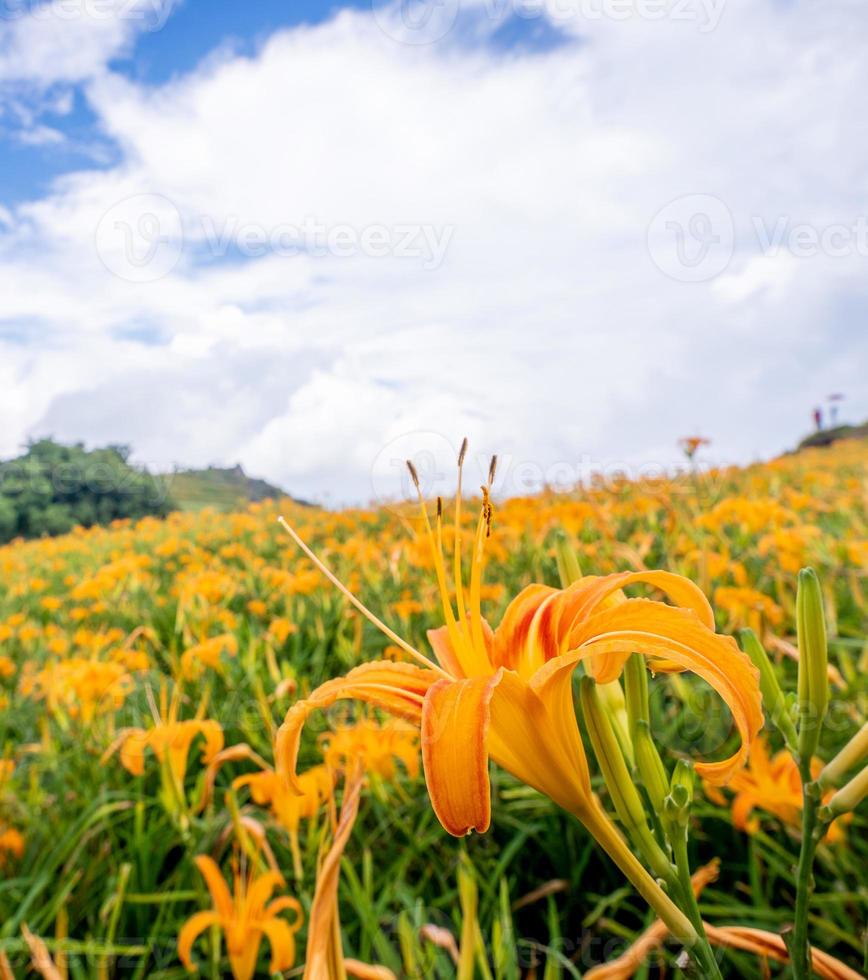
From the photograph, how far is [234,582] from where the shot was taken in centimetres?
305

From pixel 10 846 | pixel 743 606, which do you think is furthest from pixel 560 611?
pixel 10 846

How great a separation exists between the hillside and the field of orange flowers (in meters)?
5.45

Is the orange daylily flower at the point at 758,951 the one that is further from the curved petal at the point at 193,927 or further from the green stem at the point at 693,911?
the curved petal at the point at 193,927

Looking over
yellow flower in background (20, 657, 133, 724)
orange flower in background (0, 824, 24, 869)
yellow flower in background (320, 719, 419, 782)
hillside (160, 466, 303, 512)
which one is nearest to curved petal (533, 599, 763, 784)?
yellow flower in background (320, 719, 419, 782)

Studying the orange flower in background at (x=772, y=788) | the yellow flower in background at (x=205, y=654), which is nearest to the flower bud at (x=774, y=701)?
the orange flower in background at (x=772, y=788)

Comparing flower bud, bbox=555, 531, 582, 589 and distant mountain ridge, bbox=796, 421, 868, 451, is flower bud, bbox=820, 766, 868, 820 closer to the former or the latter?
flower bud, bbox=555, 531, 582, 589

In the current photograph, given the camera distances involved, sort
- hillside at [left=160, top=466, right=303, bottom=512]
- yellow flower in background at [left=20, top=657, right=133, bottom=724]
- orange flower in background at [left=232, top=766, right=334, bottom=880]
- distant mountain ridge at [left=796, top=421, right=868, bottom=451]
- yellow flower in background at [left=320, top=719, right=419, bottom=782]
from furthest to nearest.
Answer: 1. distant mountain ridge at [left=796, top=421, right=868, bottom=451]
2. hillside at [left=160, top=466, right=303, bottom=512]
3. yellow flower in background at [left=20, top=657, right=133, bottom=724]
4. yellow flower in background at [left=320, top=719, right=419, bottom=782]
5. orange flower in background at [left=232, top=766, right=334, bottom=880]

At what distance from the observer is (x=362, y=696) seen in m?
0.39

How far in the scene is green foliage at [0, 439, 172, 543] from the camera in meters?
10.2

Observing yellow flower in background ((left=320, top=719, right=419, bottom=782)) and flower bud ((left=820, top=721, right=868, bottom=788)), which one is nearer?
flower bud ((left=820, top=721, right=868, bottom=788))

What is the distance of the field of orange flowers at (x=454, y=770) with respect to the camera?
385 millimetres

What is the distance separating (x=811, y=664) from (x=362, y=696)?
0.25 m

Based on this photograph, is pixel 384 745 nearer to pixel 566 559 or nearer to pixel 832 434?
pixel 566 559

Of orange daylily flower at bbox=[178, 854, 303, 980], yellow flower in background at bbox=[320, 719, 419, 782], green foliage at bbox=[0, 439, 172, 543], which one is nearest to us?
orange daylily flower at bbox=[178, 854, 303, 980]
